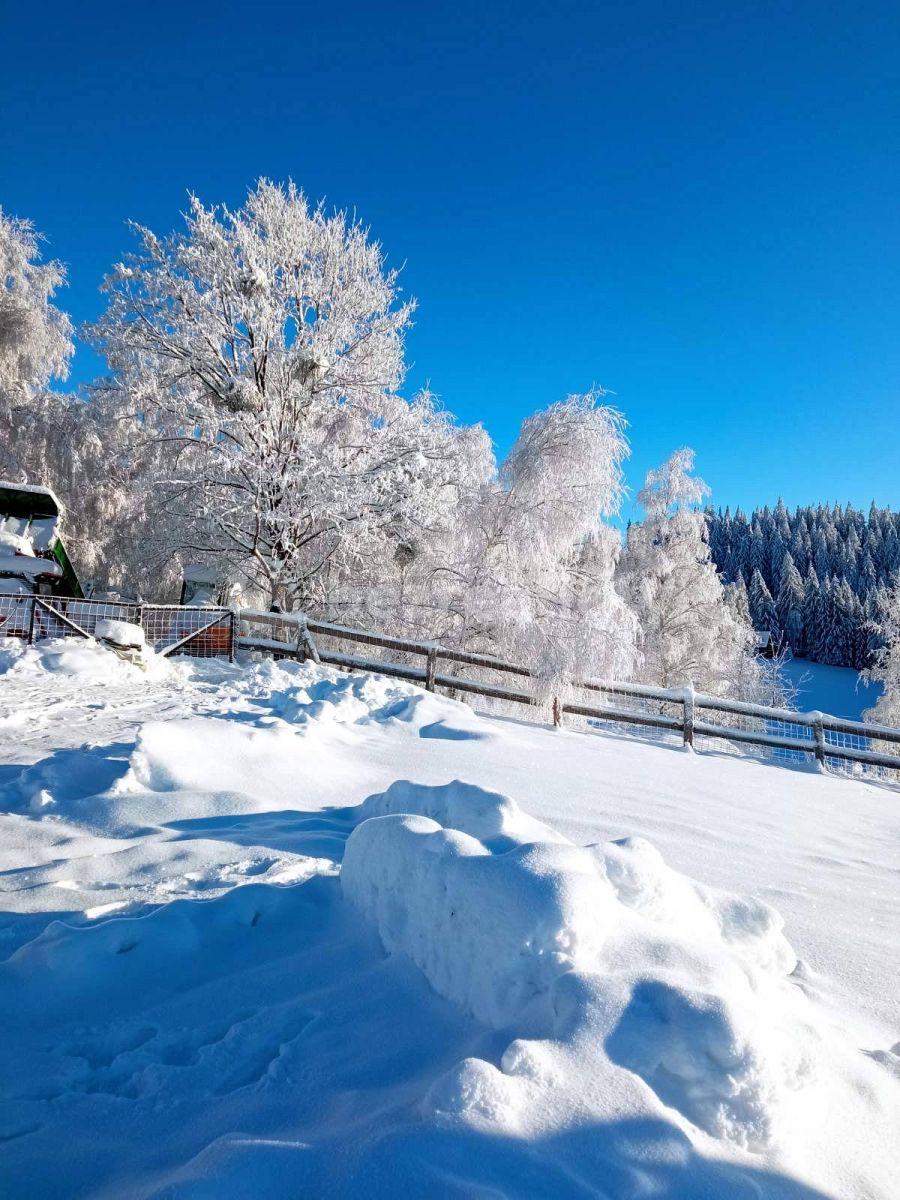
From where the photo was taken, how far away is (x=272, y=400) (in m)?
12.7

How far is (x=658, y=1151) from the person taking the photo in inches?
54.1

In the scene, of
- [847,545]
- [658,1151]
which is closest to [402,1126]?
[658,1151]

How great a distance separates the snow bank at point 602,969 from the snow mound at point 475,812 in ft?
0.08

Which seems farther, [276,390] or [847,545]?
[847,545]

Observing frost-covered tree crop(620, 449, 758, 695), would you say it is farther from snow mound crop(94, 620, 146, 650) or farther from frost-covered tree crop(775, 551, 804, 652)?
frost-covered tree crop(775, 551, 804, 652)

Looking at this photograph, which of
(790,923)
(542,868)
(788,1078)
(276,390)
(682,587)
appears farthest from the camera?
(682,587)

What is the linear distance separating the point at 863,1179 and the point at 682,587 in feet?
65.8

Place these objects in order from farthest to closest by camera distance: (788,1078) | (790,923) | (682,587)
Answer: (682,587) < (790,923) < (788,1078)

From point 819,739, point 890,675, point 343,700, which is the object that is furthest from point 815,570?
point 343,700

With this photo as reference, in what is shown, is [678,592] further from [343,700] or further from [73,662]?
[73,662]

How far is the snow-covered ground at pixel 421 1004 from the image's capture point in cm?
Result: 141

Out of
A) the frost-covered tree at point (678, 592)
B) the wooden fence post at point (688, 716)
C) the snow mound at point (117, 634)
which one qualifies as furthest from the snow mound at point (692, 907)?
the frost-covered tree at point (678, 592)

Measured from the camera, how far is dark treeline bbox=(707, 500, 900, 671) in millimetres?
66188

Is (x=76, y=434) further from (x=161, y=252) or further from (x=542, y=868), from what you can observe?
(x=542, y=868)
